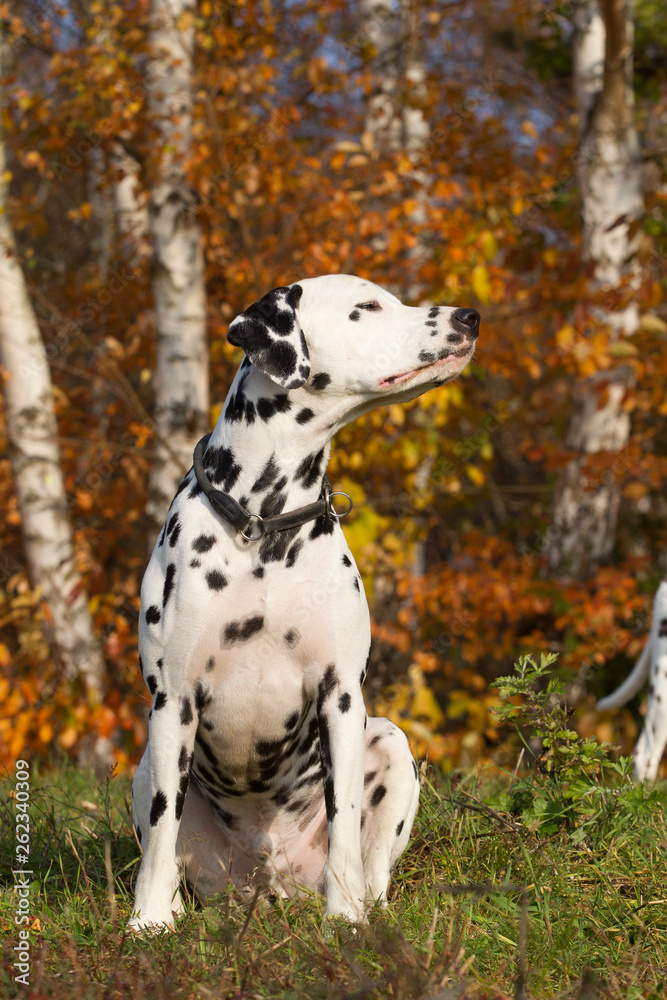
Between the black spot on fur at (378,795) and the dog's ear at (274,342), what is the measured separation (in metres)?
1.46

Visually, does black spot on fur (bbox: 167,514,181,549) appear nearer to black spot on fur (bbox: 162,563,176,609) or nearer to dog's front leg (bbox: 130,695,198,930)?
black spot on fur (bbox: 162,563,176,609)

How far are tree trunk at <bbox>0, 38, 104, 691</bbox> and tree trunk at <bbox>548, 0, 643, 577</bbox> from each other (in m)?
4.18

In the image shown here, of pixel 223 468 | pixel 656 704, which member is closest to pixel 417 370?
pixel 223 468

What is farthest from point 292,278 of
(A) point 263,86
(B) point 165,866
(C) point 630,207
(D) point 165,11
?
(B) point 165,866

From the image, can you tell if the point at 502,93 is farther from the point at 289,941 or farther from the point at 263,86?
the point at 289,941

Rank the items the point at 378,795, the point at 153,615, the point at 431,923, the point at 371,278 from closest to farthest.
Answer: the point at 431,923 → the point at 153,615 → the point at 378,795 → the point at 371,278

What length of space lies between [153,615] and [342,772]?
2.65 feet

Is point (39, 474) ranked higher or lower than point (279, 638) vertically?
lower

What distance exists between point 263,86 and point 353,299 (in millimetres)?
4698

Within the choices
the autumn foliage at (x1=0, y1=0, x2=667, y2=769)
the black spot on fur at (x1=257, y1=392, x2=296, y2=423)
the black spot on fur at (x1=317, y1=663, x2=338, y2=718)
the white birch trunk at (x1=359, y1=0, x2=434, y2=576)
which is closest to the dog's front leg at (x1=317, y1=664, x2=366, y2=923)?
the black spot on fur at (x1=317, y1=663, x2=338, y2=718)

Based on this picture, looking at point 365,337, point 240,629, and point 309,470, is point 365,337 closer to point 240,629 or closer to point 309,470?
point 309,470

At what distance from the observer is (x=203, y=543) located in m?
3.04

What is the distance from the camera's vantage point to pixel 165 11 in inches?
266

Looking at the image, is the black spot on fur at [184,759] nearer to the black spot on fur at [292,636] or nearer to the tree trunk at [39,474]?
the black spot on fur at [292,636]
